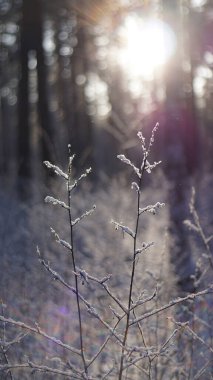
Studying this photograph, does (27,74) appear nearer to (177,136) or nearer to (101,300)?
(177,136)

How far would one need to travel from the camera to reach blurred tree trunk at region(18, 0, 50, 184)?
12062 millimetres

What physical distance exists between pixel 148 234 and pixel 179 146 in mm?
2509

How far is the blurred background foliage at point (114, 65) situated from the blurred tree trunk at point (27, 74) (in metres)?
0.02

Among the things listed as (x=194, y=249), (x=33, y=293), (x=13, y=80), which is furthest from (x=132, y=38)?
(x=13, y=80)

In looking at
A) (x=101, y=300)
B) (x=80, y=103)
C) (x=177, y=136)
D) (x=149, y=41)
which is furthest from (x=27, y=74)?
(x=101, y=300)

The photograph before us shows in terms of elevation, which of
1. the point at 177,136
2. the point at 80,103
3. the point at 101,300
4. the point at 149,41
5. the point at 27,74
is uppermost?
the point at 80,103

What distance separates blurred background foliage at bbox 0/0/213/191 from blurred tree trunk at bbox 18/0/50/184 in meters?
0.02

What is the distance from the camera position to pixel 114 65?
1945 cm

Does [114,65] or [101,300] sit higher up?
[114,65]

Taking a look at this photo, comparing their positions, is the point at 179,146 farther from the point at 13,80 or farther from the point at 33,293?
the point at 13,80

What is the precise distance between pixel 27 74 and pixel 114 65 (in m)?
7.30

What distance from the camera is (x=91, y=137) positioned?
19.5m

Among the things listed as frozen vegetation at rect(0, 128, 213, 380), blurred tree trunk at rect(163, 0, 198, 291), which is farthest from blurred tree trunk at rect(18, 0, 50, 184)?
frozen vegetation at rect(0, 128, 213, 380)

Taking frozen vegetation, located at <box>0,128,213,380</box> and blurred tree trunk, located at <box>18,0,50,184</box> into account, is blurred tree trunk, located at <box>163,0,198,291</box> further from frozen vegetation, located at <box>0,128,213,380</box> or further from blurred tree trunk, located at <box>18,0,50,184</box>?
blurred tree trunk, located at <box>18,0,50,184</box>
